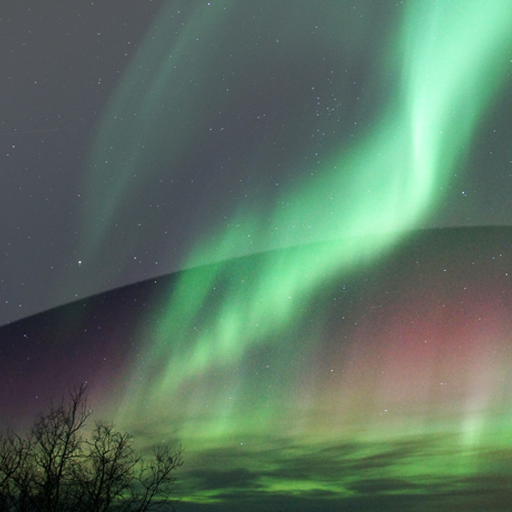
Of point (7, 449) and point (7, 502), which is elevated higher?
point (7, 449)

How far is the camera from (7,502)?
18.9 metres

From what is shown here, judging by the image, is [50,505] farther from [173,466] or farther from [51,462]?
[173,466]

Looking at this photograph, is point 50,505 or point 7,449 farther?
point 7,449

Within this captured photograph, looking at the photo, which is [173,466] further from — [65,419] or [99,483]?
[65,419]

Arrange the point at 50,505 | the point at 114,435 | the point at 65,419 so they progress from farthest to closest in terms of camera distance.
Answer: the point at 114,435 < the point at 65,419 < the point at 50,505

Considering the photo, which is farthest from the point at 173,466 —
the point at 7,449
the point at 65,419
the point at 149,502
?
the point at 7,449

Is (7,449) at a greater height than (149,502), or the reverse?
(7,449)

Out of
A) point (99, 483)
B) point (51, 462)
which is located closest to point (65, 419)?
point (51, 462)

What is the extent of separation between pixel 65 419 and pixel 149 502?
128 inches

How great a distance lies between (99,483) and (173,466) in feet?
6.98

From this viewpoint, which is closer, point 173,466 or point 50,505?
point 50,505

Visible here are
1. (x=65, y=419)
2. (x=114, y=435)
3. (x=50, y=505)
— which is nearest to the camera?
(x=50, y=505)

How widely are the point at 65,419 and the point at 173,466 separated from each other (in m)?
3.50

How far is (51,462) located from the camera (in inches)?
736
